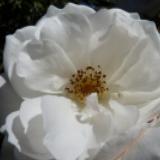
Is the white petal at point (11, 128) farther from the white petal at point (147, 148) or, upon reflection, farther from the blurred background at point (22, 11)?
the blurred background at point (22, 11)

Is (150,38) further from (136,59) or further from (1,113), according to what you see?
(1,113)

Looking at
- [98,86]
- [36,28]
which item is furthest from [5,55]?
[98,86]

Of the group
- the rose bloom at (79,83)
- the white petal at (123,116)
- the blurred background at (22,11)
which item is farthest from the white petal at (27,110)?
the blurred background at (22,11)

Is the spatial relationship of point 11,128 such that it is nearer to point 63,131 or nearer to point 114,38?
point 63,131

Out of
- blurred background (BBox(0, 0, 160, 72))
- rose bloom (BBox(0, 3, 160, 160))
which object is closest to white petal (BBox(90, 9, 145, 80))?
rose bloom (BBox(0, 3, 160, 160))

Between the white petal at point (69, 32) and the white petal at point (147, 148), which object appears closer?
the white petal at point (147, 148)

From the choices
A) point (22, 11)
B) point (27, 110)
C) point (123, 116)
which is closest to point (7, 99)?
point (27, 110)
